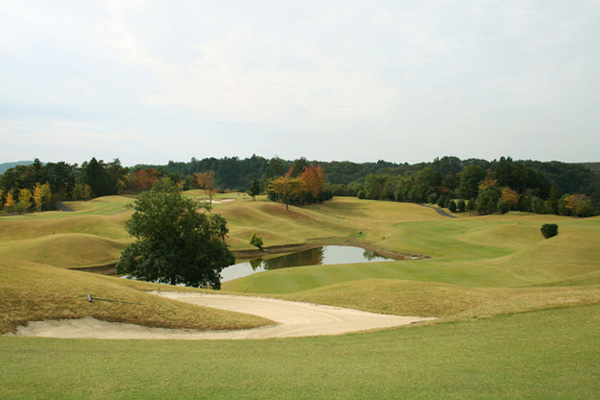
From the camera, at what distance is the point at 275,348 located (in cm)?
941

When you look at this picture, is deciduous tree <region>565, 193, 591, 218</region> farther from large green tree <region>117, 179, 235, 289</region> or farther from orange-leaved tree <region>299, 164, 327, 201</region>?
large green tree <region>117, 179, 235, 289</region>

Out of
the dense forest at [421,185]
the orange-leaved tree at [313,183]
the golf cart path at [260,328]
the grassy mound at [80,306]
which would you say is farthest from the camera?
the orange-leaved tree at [313,183]

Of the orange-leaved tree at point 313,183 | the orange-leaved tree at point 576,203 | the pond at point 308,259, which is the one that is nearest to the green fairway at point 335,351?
the pond at point 308,259

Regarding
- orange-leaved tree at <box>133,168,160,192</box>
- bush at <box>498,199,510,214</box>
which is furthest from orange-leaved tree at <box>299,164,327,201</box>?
orange-leaved tree at <box>133,168,160,192</box>

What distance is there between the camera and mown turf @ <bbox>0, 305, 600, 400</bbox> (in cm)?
568

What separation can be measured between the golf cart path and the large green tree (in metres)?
9.56

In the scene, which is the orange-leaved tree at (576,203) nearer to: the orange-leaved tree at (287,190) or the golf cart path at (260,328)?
the orange-leaved tree at (287,190)

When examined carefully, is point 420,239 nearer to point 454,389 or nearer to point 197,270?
point 197,270

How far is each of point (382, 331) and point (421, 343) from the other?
2.00 meters

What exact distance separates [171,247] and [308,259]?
22278 millimetres

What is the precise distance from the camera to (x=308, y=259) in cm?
4662

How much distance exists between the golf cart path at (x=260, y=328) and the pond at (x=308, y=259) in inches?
790

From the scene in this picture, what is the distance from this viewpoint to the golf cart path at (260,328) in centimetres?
1036

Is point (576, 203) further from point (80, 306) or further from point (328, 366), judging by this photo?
point (80, 306)
